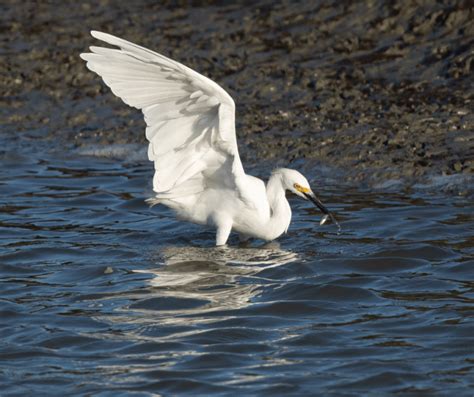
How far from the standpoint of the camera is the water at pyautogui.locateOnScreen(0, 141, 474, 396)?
6055 mm

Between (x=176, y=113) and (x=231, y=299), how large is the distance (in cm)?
147

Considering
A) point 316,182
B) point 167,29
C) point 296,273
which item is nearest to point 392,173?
point 316,182

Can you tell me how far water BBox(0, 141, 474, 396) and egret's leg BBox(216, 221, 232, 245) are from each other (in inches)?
4.0

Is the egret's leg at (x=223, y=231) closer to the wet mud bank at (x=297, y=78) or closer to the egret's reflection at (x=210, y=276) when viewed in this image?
the egret's reflection at (x=210, y=276)

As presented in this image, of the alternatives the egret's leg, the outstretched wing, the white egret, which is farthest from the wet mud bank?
the outstretched wing

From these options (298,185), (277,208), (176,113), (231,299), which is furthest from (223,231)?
(231,299)

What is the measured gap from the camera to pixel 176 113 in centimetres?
802

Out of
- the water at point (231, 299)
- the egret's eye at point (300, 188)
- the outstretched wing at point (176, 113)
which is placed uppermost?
the outstretched wing at point (176, 113)

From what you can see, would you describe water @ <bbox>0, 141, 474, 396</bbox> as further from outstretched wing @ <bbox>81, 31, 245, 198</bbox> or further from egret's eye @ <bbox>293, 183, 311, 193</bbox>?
outstretched wing @ <bbox>81, 31, 245, 198</bbox>

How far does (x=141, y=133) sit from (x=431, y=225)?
395 centimetres

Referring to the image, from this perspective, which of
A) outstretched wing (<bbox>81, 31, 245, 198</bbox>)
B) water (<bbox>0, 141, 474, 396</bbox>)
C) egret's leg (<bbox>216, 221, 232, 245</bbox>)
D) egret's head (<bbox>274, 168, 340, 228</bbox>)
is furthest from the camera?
egret's head (<bbox>274, 168, 340, 228</bbox>)

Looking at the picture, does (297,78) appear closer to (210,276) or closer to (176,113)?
(176,113)

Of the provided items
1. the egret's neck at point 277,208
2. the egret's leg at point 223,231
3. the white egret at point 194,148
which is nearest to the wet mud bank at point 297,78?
the egret's neck at point 277,208

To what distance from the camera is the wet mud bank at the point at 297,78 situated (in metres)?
10.5
